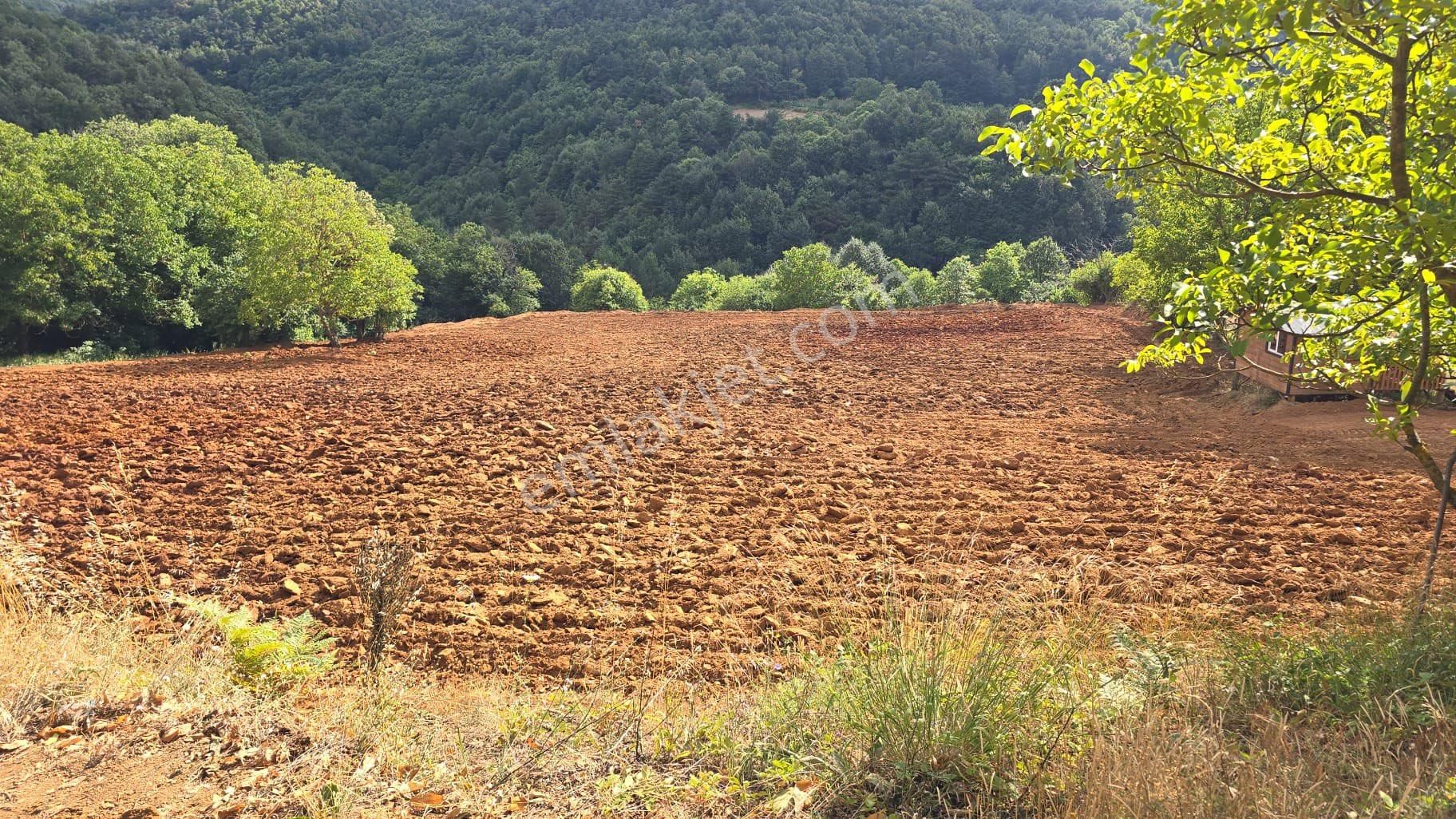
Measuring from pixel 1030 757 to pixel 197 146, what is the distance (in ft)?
98.1

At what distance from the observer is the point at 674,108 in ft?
205

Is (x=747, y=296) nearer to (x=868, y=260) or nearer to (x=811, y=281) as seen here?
(x=811, y=281)

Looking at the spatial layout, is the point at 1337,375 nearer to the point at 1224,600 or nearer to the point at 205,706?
the point at 1224,600

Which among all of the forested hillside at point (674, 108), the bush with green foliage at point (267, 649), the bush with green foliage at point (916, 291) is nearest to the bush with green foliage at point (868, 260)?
the bush with green foliage at point (916, 291)

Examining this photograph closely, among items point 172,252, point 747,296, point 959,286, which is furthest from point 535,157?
point 172,252

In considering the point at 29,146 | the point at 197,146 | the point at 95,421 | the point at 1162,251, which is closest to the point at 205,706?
the point at 95,421

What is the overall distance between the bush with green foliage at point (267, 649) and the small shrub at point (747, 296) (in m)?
26.9

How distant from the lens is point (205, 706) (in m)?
2.88

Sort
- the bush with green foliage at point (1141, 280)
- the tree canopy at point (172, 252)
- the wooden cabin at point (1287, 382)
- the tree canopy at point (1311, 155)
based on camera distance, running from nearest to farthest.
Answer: the tree canopy at point (1311, 155) < the wooden cabin at point (1287, 382) < the bush with green foliage at point (1141, 280) < the tree canopy at point (172, 252)

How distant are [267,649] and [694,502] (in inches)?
144

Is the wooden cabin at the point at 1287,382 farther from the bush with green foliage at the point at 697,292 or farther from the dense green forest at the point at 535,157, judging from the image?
the bush with green foliage at the point at 697,292

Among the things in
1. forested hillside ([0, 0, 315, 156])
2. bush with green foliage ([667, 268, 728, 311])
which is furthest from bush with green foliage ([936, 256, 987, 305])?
forested hillside ([0, 0, 315, 156])

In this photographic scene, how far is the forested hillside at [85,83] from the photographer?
3559 cm

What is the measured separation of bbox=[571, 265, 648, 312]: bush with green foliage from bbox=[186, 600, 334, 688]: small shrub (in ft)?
107
